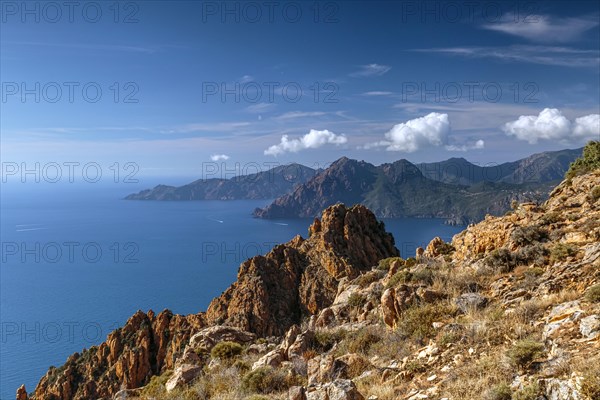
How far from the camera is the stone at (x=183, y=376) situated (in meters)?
12.7

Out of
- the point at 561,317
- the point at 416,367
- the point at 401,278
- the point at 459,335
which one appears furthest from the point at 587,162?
the point at 416,367

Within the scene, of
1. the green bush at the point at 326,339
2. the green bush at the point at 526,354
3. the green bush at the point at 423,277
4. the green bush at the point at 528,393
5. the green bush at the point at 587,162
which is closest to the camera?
the green bush at the point at 528,393

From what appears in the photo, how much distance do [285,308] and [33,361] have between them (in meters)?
68.2

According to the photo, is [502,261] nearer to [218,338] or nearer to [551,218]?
[551,218]

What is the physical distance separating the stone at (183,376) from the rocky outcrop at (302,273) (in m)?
35.1

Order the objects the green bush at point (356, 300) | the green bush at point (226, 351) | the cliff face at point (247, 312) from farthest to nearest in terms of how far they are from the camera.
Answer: the cliff face at point (247, 312) < the green bush at point (356, 300) < the green bush at point (226, 351)

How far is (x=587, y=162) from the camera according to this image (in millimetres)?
26859

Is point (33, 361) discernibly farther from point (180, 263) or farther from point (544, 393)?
point (544, 393)

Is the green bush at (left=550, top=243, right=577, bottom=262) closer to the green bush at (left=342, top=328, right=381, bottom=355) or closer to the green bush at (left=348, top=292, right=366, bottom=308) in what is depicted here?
the green bush at (left=342, top=328, right=381, bottom=355)

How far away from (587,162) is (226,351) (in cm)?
2742

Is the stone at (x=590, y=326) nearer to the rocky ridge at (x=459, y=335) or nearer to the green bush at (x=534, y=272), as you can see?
the rocky ridge at (x=459, y=335)

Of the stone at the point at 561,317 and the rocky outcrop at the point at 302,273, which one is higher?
the stone at the point at 561,317

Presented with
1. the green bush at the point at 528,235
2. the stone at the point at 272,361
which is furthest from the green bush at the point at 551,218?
the stone at the point at 272,361

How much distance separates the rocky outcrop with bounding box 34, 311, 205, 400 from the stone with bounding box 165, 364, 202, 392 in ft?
122
